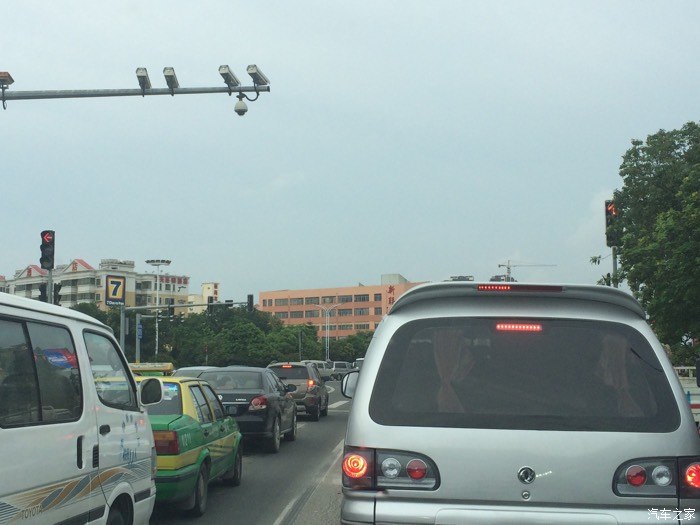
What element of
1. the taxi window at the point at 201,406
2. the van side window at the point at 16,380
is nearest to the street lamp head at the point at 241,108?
the taxi window at the point at 201,406

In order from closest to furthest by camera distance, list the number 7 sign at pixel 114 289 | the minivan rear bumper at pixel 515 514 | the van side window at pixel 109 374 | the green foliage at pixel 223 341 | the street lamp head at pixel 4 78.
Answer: the minivan rear bumper at pixel 515 514, the van side window at pixel 109 374, the street lamp head at pixel 4 78, the number 7 sign at pixel 114 289, the green foliage at pixel 223 341

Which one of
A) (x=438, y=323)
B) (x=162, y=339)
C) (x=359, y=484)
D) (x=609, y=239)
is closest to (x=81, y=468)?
(x=359, y=484)

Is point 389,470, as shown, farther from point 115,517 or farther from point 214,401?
point 214,401

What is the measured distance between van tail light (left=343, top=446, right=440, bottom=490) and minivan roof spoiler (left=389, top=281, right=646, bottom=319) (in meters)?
0.79

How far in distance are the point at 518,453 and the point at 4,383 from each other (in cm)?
256

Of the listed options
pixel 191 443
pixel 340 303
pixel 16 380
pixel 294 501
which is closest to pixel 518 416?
pixel 16 380

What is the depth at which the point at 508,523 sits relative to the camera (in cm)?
374

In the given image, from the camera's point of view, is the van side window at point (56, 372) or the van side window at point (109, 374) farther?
the van side window at point (109, 374)

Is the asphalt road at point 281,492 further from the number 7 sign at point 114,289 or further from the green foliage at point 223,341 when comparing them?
the green foliage at point 223,341

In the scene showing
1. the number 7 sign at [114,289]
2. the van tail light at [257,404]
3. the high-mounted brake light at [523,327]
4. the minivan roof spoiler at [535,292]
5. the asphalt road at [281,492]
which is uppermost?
the number 7 sign at [114,289]

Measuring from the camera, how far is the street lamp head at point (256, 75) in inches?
551

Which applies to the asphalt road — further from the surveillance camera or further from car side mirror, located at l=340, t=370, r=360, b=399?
the surveillance camera

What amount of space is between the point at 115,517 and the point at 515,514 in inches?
133

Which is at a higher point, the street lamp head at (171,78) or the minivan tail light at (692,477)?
the street lamp head at (171,78)
